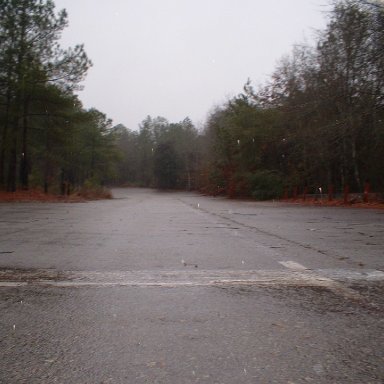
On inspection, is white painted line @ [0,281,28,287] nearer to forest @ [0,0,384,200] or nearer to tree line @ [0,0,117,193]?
forest @ [0,0,384,200]

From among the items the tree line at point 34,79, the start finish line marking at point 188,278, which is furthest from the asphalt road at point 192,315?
the tree line at point 34,79

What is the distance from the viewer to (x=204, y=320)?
3.51 meters

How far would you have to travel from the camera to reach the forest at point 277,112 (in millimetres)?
18734

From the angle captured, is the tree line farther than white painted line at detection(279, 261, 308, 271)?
Yes

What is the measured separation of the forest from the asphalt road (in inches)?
543

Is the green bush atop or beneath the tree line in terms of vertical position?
beneath

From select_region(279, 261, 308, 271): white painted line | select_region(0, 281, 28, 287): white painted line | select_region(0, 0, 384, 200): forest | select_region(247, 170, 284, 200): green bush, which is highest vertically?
select_region(0, 0, 384, 200): forest

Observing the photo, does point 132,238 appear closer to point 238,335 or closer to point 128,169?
point 238,335

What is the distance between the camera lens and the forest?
1873cm

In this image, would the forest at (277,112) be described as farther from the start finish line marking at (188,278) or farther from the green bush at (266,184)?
the start finish line marking at (188,278)

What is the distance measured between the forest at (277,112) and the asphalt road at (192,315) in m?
13.8

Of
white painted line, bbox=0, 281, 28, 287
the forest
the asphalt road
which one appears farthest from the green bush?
white painted line, bbox=0, 281, 28, 287

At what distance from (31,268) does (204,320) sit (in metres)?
3.13

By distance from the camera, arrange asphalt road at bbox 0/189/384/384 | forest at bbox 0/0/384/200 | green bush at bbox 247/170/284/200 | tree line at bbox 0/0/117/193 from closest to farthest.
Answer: asphalt road at bbox 0/189/384/384 < forest at bbox 0/0/384/200 < tree line at bbox 0/0/117/193 < green bush at bbox 247/170/284/200
